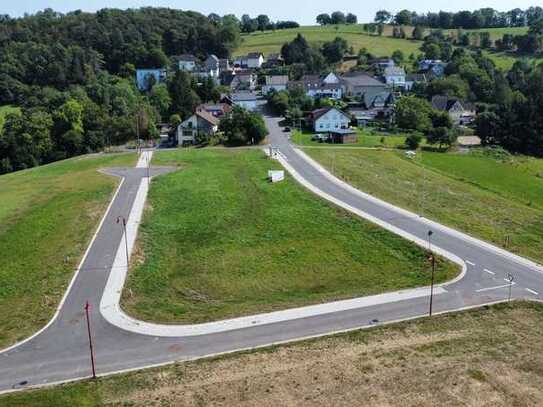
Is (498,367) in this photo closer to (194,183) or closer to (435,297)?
(435,297)

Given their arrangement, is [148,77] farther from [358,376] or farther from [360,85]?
[358,376]

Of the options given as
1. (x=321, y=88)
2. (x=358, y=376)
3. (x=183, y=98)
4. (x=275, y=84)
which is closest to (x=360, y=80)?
(x=321, y=88)

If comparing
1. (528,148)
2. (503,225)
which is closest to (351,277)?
(503,225)

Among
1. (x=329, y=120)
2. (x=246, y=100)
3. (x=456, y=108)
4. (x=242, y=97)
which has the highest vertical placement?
(x=242, y=97)

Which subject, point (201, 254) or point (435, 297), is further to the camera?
point (201, 254)

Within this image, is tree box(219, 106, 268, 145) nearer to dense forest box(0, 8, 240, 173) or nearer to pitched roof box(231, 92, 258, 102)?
dense forest box(0, 8, 240, 173)

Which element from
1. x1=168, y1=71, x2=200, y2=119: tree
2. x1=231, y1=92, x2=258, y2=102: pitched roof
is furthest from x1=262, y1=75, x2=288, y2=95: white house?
x1=168, y1=71, x2=200, y2=119: tree

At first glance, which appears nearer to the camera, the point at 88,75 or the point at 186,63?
the point at 88,75
